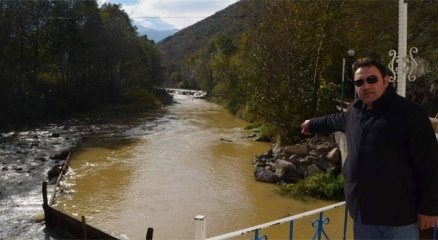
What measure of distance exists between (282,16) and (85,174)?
44.5 feet

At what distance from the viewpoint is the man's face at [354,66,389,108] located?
2.91 metres

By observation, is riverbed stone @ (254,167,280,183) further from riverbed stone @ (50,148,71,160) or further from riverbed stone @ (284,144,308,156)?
riverbed stone @ (50,148,71,160)

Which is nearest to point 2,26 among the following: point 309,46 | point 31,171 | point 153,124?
point 153,124

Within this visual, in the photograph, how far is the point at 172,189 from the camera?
18000 mm

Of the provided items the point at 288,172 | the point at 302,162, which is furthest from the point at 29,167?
the point at 302,162

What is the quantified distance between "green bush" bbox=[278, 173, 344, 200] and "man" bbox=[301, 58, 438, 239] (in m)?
13.9

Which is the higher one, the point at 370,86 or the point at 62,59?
the point at 62,59

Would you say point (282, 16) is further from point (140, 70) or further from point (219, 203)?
point (140, 70)

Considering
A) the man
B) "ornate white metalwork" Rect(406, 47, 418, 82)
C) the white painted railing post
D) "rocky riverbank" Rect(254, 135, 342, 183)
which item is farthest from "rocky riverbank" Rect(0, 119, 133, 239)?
the man

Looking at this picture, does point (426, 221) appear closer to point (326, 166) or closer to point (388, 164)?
point (388, 164)

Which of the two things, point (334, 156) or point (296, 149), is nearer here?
point (334, 156)

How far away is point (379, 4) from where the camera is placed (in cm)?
4272

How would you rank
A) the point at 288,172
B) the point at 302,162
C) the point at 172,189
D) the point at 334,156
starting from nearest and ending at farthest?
the point at 172,189 < the point at 334,156 < the point at 288,172 < the point at 302,162

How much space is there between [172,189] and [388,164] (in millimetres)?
15783
